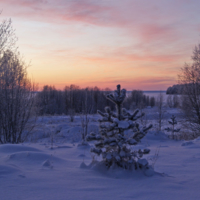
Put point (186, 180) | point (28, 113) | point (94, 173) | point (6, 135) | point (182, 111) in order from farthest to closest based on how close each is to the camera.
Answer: point (182, 111) < point (28, 113) < point (6, 135) < point (94, 173) < point (186, 180)

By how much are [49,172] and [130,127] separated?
66.3 inches

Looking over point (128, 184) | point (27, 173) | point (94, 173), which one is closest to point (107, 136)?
point (94, 173)

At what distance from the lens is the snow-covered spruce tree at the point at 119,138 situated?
149 inches

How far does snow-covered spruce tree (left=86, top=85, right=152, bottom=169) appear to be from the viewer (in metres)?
3.78

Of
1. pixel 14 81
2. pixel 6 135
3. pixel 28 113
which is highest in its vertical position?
Result: pixel 14 81

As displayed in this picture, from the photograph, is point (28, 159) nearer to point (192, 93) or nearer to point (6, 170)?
point (6, 170)

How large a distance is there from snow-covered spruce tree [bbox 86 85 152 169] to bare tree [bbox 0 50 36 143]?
739 cm

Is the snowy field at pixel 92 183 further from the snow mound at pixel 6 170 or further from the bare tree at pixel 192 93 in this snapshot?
the bare tree at pixel 192 93

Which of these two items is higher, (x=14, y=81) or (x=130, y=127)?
(x=14, y=81)

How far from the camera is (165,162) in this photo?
5070 millimetres

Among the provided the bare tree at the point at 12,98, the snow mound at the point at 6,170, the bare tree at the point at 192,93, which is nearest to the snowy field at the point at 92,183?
the snow mound at the point at 6,170

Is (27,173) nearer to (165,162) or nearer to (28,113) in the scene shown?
(165,162)

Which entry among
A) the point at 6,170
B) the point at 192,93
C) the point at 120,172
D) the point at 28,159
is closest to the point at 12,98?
the point at 28,159

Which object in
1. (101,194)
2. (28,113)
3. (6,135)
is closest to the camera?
(101,194)
